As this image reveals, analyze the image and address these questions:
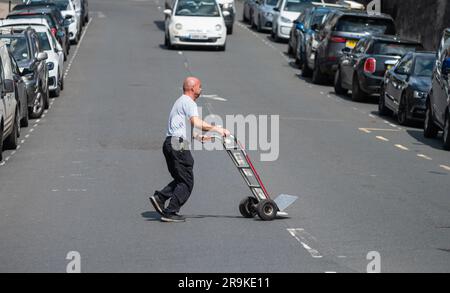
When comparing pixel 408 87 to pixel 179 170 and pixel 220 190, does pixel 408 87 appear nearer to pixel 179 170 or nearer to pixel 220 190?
pixel 220 190

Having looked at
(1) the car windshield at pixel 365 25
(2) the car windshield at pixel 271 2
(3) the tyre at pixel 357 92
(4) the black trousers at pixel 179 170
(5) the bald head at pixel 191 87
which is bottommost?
(2) the car windshield at pixel 271 2

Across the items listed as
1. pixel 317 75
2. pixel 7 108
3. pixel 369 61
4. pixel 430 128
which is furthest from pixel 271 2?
pixel 7 108

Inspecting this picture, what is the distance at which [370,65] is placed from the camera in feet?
96.3

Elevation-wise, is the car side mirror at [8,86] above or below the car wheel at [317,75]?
above

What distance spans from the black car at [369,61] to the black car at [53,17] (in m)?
8.14

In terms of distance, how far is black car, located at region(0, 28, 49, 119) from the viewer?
2405 centimetres

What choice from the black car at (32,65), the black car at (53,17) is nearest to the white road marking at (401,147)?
the black car at (32,65)

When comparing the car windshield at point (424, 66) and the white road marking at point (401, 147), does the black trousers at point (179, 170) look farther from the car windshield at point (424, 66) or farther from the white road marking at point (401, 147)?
the car windshield at point (424, 66)

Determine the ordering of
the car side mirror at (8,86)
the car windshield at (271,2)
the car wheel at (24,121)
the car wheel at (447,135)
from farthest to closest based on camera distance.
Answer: the car windshield at (271,2) < the car wheel at (24,121) < the car wheel at (447,135) < the car side mirror at (8,86)

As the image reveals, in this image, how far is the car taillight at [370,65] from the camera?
29.3 metres

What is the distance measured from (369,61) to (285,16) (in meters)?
16.7

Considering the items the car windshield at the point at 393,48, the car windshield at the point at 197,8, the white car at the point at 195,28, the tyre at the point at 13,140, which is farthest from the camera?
the car windshield at the point at 197,8

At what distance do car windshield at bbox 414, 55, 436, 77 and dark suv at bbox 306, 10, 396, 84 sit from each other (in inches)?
254
